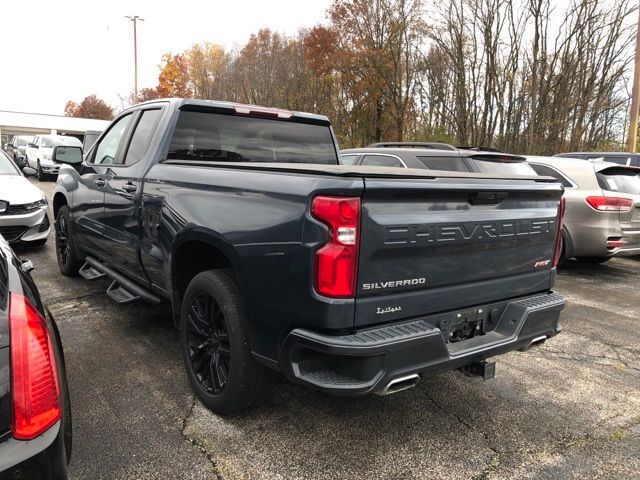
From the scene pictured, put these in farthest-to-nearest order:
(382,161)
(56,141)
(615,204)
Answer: (56,141) → (382,161) → (615,204)

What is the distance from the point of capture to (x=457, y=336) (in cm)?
277

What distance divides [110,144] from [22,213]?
3125 millimetres

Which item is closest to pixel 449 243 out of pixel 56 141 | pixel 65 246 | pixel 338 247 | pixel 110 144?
pixel 338 247

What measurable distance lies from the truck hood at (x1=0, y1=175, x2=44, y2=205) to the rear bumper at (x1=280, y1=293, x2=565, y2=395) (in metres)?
6.26

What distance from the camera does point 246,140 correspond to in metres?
4.19

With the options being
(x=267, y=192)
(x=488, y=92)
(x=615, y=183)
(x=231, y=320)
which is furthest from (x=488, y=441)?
(x=488, y=92)

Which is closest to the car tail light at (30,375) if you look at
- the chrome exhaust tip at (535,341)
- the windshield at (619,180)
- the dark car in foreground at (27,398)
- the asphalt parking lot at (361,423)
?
the dark car in foreground at (27,398)

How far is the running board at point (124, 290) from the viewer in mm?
3906

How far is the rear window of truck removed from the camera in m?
3.96

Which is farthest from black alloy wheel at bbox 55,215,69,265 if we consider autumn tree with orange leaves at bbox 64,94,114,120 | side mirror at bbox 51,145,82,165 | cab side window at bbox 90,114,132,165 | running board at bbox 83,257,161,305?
autumn tree with orange leaves at bbox 64,94,114,120

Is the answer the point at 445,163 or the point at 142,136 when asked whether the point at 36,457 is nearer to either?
the point at 142,136

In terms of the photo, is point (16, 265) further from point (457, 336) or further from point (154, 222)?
point (457, 336)

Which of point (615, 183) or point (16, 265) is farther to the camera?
point (615, 183)

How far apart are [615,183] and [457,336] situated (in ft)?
18.9
